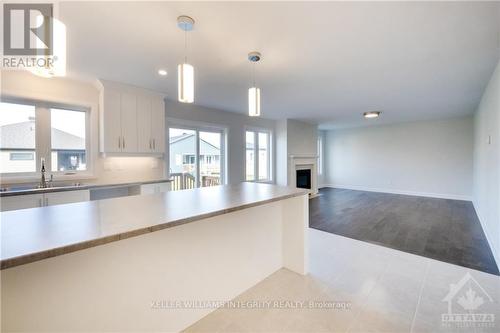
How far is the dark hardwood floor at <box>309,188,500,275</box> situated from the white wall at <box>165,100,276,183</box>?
2.09m

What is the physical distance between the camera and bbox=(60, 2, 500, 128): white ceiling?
1693mm

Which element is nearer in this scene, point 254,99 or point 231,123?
point 254,99

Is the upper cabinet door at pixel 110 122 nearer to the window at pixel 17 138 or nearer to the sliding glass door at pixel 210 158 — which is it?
the window at pixel 17 138

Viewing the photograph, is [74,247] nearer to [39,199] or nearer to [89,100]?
[39,199]

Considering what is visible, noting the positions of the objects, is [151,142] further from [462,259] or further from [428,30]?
[462,259]

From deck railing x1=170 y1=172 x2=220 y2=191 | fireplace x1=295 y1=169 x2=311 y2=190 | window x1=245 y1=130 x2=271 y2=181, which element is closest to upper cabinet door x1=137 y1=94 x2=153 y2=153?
deck railing x1=170 y1=172 x2=220 y2=191

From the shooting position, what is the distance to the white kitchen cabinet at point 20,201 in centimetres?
229

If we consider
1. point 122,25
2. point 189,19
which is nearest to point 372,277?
point 189,19

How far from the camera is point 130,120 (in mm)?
3432

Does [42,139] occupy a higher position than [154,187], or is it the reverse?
[42,139]

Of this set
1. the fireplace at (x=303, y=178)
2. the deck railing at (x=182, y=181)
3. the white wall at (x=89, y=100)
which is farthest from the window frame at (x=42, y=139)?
the fireplace at (x=303, y=178)

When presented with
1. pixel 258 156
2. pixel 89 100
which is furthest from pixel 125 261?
pixel 258 156

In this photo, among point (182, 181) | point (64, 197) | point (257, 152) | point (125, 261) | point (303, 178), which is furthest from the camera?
point (303, 178)

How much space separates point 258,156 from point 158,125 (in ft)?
10.1
